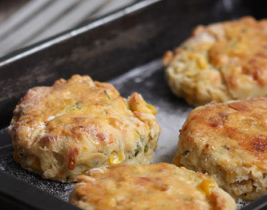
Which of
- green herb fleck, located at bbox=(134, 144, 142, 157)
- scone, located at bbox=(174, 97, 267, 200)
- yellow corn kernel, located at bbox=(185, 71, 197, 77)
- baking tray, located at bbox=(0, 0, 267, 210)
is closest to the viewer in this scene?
scone, located at bbox=(174, 97, 267, 200)

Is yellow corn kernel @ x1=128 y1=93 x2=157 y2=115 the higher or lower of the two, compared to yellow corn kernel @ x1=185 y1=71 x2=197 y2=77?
higher

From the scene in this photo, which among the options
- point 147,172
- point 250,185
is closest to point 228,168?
point 250,185

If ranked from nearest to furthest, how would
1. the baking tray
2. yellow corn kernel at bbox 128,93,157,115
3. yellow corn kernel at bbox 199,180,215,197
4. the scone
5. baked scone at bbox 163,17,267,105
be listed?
1. yellow corn kernel at bbox 199,180,215,197
2. the scone
3. yellow corn kernel at bbox 128,93,157,115
4. the baking tray
5. baked scone at bbox 163,17,267,105

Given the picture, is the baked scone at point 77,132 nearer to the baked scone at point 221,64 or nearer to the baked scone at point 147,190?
the baked scone at point 147,190

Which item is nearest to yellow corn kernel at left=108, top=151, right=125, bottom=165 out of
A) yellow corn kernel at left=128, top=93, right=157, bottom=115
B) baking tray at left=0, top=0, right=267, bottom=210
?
baking tray at left=0, top=0, right=267, bottom=210

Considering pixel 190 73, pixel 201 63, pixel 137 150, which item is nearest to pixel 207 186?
pixel 137 150

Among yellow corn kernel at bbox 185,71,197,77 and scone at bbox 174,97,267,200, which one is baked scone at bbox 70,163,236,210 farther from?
yellow corn kernel at bbox 185,71,197,77

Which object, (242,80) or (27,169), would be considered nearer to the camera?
(27,169)

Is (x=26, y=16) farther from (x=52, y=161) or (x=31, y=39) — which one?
(x=52, y=161)
